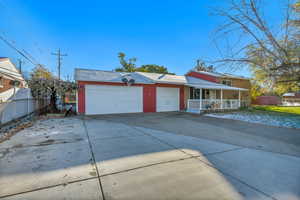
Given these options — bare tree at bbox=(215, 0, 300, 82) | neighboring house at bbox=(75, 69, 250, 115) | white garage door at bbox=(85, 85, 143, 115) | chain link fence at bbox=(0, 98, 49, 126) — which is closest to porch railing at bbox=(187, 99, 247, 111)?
neighboring house at bbox=(75, 69, 250, 115)

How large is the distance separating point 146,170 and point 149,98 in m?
9.21

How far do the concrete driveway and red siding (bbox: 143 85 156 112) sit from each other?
24.3 feet


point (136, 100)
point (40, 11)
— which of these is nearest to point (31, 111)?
point (40, 11)

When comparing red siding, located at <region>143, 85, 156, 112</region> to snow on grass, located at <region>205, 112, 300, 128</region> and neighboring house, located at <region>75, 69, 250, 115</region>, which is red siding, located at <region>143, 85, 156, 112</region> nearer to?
neighboring house, located at <region>75, 69, 250, 115</region>

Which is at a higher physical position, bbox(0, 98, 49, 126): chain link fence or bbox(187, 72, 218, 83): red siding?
bbox(187, 72, 218, 83): red siding

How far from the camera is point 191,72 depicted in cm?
1964

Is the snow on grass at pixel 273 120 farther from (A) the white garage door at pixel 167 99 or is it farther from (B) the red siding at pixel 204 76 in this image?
(B) the red siding at pixel 204 76

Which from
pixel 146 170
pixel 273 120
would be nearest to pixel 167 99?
pixel 273 120

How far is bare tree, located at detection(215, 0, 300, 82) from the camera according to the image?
8.52ft

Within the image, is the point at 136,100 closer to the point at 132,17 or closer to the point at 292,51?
the point at 132,17

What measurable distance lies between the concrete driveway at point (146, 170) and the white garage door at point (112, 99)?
5736 mm

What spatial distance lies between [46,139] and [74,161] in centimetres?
226

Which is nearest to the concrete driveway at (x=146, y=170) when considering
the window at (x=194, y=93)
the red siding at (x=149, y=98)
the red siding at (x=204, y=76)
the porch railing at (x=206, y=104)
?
the red siding at (x=149, y=98)

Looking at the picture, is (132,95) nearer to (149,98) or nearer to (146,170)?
(149,98)
